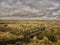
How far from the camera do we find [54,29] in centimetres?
731

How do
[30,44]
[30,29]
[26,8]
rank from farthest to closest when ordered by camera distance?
[26,8] < [30,29] < [30,44]

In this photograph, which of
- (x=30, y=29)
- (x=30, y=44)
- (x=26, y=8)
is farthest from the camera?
(x=26, y=8)

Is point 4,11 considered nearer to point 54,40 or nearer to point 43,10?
point 43,10

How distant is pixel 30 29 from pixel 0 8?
1.92 meters

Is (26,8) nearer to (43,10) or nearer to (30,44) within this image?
Result: (43,10)

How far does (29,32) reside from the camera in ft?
23.7

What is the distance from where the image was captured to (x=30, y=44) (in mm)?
6664

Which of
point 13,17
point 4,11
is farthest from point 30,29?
point 4,11

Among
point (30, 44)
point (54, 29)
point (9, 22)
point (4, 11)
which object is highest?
point (4, 11)

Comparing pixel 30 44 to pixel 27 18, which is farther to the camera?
pixel 27 18

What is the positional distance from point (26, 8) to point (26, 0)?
0.44 metres

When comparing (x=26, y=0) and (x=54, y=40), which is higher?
(x=26, y=0)

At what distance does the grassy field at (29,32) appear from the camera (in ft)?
22.1

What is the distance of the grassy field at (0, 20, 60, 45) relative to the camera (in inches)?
265
